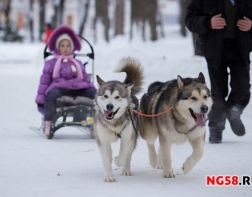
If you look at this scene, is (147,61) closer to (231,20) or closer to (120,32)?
(231,20)

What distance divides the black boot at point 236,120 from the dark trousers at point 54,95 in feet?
7.07

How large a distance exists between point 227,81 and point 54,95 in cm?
243

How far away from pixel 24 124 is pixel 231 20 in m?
4.27

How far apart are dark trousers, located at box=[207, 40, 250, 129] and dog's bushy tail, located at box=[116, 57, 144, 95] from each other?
1500mm

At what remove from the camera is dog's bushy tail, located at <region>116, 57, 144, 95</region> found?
733cm

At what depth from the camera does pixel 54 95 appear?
9789 millimetres

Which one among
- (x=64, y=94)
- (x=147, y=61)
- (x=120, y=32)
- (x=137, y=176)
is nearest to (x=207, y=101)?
(x=137, y=176)

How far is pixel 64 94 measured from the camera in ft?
32.7

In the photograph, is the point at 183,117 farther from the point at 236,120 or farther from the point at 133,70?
the point at 236,120

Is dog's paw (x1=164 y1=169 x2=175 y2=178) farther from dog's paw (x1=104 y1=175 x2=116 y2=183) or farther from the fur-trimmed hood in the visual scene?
the fur-trimmed hood

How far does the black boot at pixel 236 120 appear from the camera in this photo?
863cm

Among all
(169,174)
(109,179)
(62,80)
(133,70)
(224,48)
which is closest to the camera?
(109,179)

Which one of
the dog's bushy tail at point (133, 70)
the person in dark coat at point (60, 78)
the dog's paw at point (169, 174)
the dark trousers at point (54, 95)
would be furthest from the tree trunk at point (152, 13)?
the dog's paw at point (169, 174)

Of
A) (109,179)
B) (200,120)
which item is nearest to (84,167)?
(109,179)
